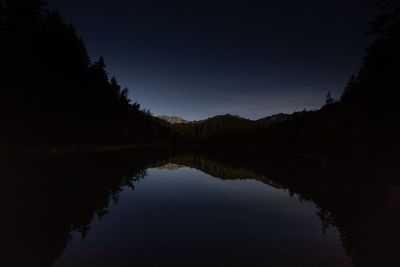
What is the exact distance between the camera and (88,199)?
1557 centimetres

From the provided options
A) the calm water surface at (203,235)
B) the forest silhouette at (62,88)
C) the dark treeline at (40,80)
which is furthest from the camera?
the dark treeline at (40,80)

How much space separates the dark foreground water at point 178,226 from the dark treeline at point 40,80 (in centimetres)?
1640

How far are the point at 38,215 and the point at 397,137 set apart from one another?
3268cm

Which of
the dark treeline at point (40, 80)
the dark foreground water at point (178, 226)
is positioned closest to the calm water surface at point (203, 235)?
the dark foreground water at point (178, 226)

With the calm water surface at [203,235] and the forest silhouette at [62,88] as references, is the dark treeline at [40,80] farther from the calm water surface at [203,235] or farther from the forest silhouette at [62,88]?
the calm water surface at [203,235]

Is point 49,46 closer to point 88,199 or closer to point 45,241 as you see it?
point 88,199

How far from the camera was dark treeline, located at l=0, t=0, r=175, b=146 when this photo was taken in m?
35.5

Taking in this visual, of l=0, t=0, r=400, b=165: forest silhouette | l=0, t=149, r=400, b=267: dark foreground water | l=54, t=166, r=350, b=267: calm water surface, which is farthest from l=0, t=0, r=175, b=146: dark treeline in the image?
l=54, t=166, r=350, b=267: calm water surface

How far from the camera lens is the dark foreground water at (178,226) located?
9.02 m

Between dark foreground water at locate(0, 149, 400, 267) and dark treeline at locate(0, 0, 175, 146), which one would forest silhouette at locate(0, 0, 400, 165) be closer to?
dark treeline at locate(0, 0, 175, 146)

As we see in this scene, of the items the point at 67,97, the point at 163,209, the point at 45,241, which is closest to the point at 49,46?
the point at 67,97

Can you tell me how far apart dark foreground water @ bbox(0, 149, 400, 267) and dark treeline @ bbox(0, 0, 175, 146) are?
16398 millimetres

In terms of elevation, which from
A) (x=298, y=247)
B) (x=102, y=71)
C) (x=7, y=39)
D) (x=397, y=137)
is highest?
(x=102, y=71)

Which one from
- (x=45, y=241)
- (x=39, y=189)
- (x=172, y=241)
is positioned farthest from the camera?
(x=39, y=189)
